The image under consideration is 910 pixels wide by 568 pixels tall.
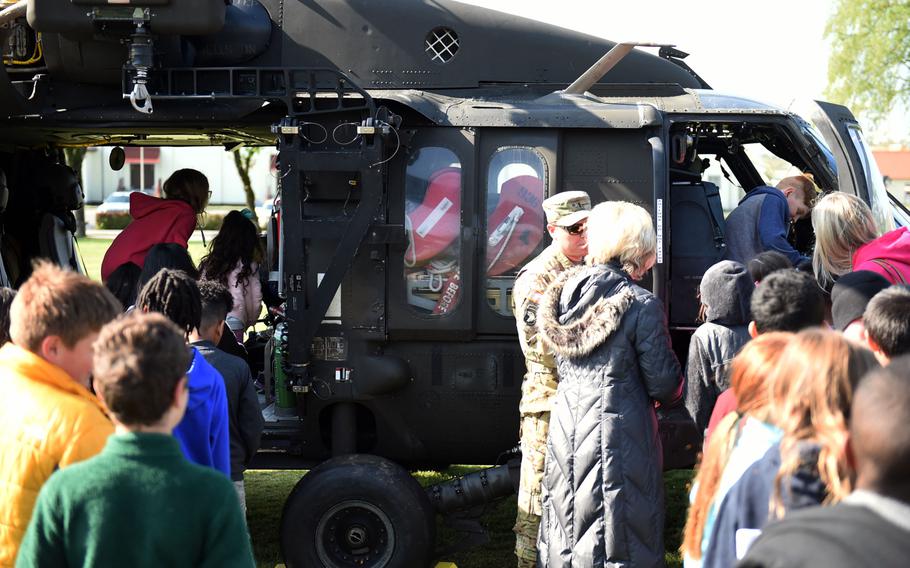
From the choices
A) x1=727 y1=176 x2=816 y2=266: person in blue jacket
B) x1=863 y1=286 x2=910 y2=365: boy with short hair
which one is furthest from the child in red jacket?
x1=863 y1=286 x2=910 y2=365: boy with short hair

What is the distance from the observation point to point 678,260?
20.5ft

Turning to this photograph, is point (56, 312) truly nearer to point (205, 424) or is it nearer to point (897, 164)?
point (205, 424)

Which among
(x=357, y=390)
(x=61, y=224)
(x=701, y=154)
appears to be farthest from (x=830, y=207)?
(x=61, y=224)

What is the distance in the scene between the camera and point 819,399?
2.73 metres

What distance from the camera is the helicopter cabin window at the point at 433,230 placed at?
5941mm

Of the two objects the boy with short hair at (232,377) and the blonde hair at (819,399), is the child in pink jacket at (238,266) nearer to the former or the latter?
the boy with short hair at (232,377)

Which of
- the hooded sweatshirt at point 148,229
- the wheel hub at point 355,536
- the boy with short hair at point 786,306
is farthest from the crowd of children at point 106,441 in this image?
the hooded sweatshirt at point 148,229

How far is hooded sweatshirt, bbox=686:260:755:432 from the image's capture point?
15.6 feet

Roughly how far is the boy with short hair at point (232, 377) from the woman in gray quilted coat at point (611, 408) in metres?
1.30

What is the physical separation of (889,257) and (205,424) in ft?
10.9

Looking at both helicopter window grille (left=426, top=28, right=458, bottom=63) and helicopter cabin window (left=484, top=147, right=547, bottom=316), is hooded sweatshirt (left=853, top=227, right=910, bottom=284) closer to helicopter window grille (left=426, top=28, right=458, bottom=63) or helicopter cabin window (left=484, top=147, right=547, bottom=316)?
helicopter cabin window (left=484, top=147, right=547, bottom=316)

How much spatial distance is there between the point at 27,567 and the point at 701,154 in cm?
553

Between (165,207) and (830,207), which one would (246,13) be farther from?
(830,207)

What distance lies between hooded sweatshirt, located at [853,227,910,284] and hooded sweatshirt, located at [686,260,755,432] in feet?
2.39
